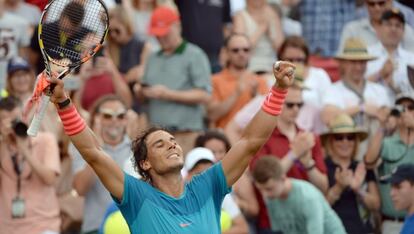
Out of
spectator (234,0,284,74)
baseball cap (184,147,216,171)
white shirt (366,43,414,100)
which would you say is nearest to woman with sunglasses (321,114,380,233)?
white shirt (366,43,414,100)

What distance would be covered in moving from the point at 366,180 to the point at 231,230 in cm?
153

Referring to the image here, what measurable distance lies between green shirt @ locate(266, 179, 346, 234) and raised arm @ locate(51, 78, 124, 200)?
10.6ft

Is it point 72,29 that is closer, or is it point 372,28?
point 72,29

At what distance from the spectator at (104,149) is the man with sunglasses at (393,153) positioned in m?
2.22

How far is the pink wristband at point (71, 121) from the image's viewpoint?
693 centimetres

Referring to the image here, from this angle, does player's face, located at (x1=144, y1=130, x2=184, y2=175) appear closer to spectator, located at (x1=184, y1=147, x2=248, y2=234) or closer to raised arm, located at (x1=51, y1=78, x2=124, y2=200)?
raised arm, located at (x1=51, y1=78, x2=124, y2=200)

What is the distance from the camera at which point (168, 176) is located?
24.0ft

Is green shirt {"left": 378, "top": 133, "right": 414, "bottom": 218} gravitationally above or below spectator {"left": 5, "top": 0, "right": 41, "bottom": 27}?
below

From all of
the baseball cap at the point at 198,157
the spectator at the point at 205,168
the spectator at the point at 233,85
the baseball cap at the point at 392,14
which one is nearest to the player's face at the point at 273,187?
the spectator at the point at 205,168

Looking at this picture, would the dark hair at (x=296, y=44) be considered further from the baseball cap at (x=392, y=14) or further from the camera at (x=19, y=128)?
the camera at (x=19, y=128)

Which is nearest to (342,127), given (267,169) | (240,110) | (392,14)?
(240,110)

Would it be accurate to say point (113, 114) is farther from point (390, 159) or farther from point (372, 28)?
point (372, 28)

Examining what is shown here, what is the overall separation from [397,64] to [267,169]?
2.92 meters

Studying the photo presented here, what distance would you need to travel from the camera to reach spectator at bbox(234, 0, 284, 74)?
1358 cm
